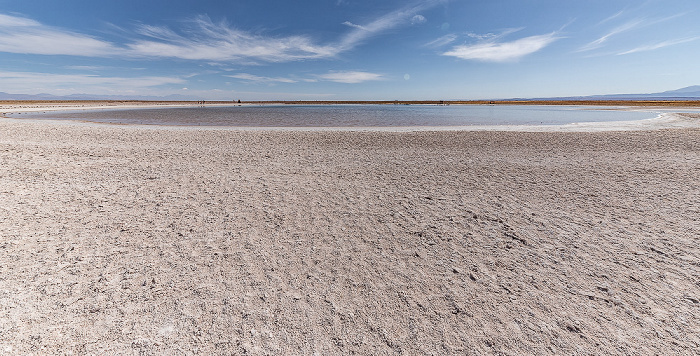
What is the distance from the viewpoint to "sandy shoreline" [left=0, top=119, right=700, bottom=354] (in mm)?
2965

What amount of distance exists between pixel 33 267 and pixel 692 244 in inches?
391

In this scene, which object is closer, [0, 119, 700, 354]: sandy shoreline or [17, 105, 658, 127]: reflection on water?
[0, 119, 700, 354]: sandy shoreline

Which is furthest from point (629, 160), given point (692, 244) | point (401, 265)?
point (401, 265)

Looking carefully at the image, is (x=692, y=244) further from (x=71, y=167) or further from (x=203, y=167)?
(x=71, y=167)

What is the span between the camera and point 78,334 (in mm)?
2881

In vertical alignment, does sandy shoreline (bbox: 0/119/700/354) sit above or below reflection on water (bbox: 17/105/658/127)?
below

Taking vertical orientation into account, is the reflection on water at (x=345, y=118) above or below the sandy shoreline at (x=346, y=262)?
above

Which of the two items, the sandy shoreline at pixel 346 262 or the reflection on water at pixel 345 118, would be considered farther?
the reflection on water at pixel 345 118

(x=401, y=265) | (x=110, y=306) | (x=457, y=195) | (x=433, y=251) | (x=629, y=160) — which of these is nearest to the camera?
(x=110, y=306)

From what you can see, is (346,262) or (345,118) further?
(345,118)

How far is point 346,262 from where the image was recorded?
4324mm

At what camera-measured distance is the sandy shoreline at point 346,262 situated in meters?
2.96

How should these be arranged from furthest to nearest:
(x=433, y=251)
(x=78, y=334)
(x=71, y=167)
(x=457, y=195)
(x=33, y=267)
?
(x=71, y=167)
(x=457, y=195)
(x=433, y=251)
(x=33, y=267)
(x=78, y=334)

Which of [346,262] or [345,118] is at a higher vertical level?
[345,118]
